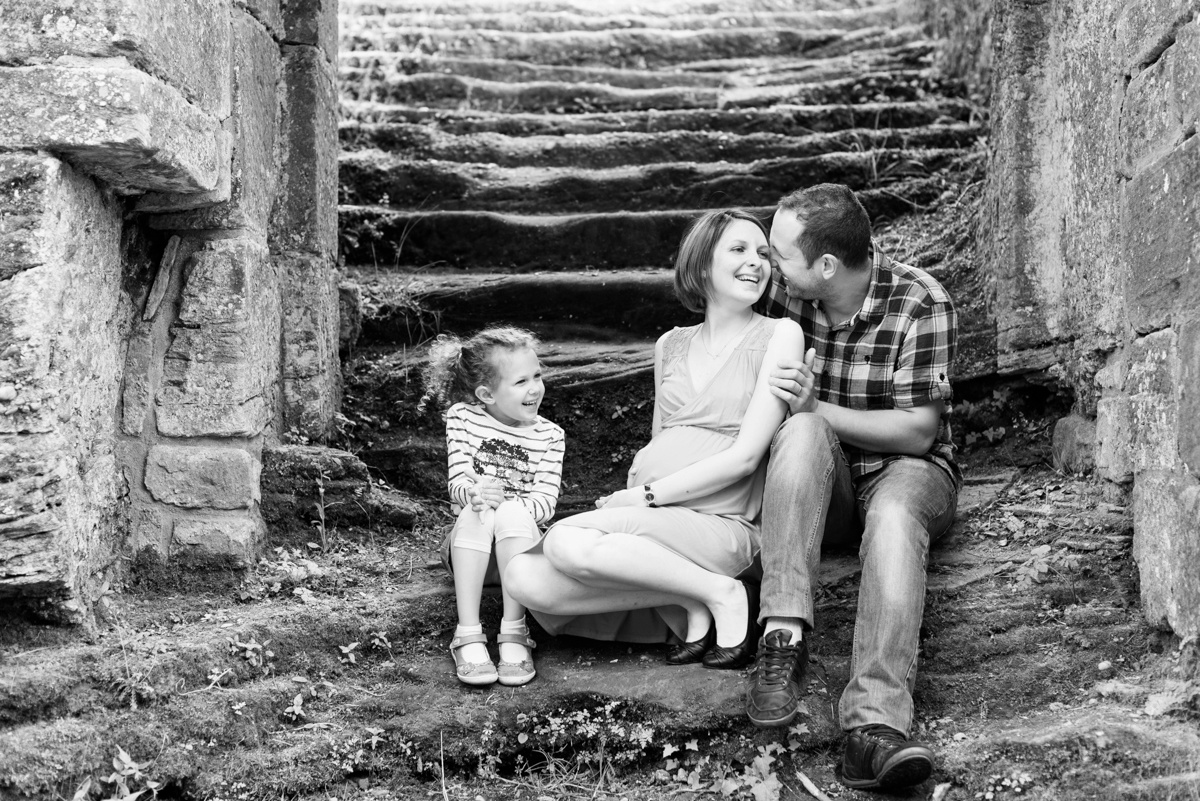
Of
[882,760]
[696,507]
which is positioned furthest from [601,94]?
[882,760]

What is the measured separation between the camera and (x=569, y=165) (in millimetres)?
5375

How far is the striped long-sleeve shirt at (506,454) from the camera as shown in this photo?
3119 mm

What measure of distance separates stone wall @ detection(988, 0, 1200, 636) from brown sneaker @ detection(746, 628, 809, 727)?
86 cm

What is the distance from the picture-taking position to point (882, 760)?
7.86 feet

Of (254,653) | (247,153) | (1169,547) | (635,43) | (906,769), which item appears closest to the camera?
(906,769)

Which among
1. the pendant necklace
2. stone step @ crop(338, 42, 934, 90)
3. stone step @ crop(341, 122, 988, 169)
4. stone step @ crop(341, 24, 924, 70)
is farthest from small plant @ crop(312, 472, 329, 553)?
stone step @ crop(341, 24, 924, 70)

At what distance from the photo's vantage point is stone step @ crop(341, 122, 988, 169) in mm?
5316

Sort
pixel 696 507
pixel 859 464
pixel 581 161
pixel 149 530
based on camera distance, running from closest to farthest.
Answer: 1. pixel 696 507
2. pixel 859 464
3. pixel 149 530
4. pixel 581 161

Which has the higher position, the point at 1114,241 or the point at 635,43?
the point at 635,43

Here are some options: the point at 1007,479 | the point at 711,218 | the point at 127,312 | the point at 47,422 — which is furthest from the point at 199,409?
the point at 1007,479

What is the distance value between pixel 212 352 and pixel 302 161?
81 cm

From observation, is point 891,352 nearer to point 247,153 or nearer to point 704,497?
point 704,497

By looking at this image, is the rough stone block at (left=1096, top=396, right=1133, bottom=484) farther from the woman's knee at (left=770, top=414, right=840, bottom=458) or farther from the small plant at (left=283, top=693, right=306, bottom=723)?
the small plant at (left=283, top=693, right=306, bottom=723)

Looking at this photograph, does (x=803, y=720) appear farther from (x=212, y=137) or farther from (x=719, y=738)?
(x=212, y=137)
